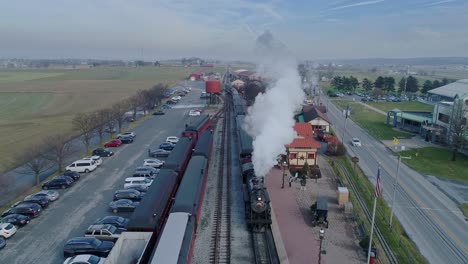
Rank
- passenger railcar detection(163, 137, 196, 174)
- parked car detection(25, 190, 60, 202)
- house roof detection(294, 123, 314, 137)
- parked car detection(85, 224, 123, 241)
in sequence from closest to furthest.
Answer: parked car detection(85, 224, 123, 241) < passenger railcar detection(163, 137, 196, 174) < parked car detection(25, 190, 60, 202) < house roof detection(294, 123, 314, 137)

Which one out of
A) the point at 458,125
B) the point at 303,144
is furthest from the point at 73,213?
the point at 458,125

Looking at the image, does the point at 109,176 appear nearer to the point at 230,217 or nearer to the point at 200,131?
the point at 200,131

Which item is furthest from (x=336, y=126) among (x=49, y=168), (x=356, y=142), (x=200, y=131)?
(x=49, y=168)

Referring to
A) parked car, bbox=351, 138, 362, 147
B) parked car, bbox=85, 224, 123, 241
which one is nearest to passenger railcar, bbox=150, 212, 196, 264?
parked car, bbox=85, 224, 123, 241

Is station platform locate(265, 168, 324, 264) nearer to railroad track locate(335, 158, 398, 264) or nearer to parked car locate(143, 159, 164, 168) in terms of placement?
railroad track locate(335, 158, 398, 264)

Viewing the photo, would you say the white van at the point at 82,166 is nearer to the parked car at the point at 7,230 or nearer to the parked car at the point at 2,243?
the parked car at the point at 7,230

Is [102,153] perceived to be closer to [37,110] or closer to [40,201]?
[40,201]
